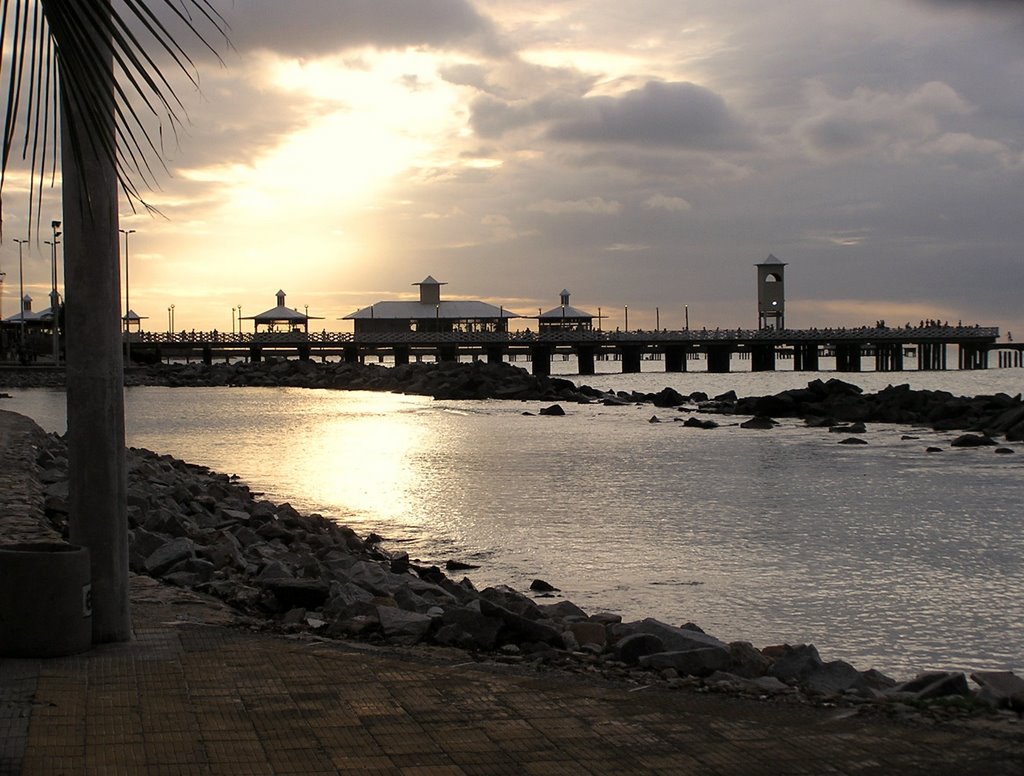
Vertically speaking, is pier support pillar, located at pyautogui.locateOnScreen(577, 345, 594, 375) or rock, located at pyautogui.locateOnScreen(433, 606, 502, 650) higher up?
pier support pillar, located at pyautogui.locateOnScreen(577, 345, 594, 375)

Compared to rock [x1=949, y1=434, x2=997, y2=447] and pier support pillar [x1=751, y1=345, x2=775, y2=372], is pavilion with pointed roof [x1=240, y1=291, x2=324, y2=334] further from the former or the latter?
rock [x1=949, y1=434, x2=997, y2=447]

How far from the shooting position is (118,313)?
18.7ft

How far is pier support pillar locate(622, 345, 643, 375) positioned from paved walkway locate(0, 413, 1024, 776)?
106 metres

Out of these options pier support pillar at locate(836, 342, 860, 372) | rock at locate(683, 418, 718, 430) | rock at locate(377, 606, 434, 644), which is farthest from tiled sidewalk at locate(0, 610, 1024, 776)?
pier support pillar at locate(836, 342, 860, 372)

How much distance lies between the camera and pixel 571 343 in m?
104

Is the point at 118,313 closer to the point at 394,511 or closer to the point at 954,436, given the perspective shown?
the point at 394,511

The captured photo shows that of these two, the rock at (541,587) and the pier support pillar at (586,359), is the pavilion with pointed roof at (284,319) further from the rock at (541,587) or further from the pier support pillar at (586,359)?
the rock at (541,587)

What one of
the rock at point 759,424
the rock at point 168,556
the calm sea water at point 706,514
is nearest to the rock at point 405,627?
the rock at point 168,556

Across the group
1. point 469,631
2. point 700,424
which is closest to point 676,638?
point 469,631

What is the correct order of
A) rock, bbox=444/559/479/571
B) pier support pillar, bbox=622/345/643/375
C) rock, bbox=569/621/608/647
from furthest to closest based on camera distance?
pier support pillar, bbox=622/345/643/375 → rock, bbox=444/559/479/571 → rock, bbox=569/621/608/647

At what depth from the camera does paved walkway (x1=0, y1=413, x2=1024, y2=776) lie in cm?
414

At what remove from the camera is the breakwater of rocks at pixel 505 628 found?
599cm

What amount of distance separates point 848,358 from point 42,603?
118177 mm

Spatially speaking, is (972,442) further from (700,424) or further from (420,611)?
(420,611)
